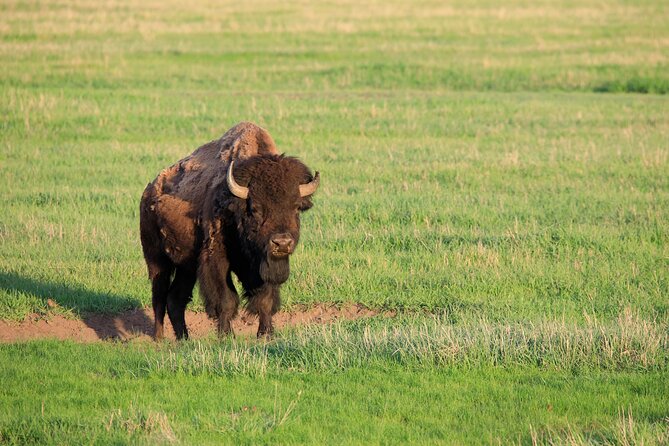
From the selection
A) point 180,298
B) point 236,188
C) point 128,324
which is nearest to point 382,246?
point 180,298

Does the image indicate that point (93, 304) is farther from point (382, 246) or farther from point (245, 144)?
point (382, 246)

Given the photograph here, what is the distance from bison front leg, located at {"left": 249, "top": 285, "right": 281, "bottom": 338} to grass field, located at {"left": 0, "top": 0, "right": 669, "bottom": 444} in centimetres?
42

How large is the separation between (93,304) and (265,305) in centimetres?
262

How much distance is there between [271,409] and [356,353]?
1.36 meters

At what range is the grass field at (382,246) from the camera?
6961 millimetres

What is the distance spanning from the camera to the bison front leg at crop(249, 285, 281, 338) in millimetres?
9398

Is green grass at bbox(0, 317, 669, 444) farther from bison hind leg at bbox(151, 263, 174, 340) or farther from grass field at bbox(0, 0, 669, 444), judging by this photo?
bison hind leg at bbox(151, 263, 174, 340)

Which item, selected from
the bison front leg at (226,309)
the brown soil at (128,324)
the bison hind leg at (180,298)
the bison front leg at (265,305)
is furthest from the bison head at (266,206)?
the bison hind leg at (180,298)

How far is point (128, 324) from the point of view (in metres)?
11.4

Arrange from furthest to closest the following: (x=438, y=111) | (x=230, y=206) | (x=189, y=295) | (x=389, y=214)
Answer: (x=438, y=111)
(x=389, y=214)
(x=189, y=295)
(x=230, y=206)

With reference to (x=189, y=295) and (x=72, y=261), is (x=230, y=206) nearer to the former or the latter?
(x=189, y=295)

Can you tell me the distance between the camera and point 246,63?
1353 inches

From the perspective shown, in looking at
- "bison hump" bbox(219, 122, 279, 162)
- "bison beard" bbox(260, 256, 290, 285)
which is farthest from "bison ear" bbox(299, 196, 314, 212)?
"bison hump" bbox(219, 122, 279, 162)

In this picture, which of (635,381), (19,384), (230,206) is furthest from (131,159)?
(635,381)
